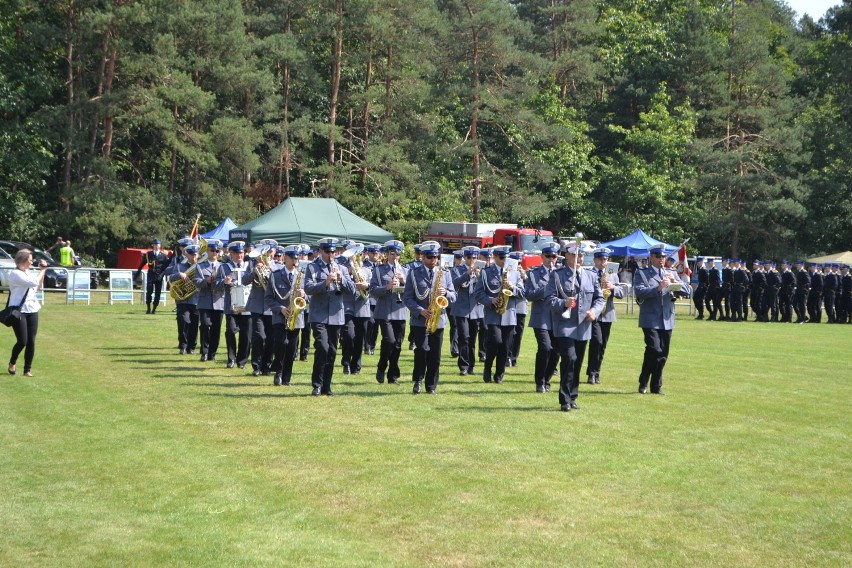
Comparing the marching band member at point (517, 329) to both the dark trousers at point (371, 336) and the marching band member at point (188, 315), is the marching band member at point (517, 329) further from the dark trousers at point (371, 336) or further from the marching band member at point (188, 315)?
the marching band member at point (188, 315)

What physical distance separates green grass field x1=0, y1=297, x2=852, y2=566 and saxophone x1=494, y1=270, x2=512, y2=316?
1.25 m

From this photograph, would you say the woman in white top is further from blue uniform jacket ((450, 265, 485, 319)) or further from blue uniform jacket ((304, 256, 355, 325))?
blue uniform jacket ((450, 265, 485, 319))

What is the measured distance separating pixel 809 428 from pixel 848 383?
552 cm

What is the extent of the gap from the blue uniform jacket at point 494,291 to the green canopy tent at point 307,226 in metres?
18.9

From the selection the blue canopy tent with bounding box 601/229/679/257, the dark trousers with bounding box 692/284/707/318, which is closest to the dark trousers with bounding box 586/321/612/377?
the dark trousers with bounding box 692/284/707/318

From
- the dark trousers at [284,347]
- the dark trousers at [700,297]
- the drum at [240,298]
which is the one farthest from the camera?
the dark trousers at [700,297]

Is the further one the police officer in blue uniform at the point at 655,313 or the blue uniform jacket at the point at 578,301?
the police officer in blue uniform at the point at 655,313

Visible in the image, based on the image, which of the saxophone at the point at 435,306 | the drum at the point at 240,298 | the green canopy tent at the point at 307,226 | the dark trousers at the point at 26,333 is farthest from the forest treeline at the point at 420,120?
the saxophone at the point at 435,306

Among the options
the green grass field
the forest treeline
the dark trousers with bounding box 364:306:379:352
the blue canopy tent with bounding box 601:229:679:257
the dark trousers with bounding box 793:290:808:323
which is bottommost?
the green grass field

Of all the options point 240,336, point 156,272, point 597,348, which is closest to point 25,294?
point 240,336

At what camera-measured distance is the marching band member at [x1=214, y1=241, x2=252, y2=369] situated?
745 inches

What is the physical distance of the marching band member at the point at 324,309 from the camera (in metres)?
15.2

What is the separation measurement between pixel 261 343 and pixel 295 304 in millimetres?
2553

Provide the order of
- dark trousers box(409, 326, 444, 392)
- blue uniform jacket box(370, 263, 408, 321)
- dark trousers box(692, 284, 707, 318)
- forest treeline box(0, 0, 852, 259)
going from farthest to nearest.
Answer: forest treeline box(0, 0, 852, 259) < dark trousers box(692, 284, 707, 318) < blue uniform jacket box(370, 263, 408, 321) < dark trousers box(409, 326, 444, 392)
